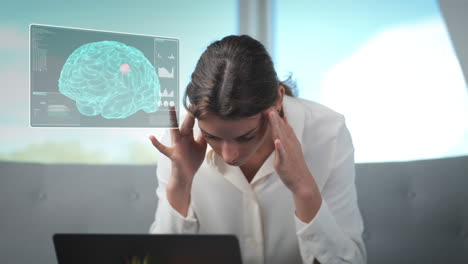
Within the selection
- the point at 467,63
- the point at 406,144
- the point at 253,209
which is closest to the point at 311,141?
the point at 253,209

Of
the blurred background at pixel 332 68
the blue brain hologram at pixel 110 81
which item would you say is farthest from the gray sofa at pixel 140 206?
the blue brain hologram at pixel 110 81

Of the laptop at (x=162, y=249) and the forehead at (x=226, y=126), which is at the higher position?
the forehead at (x=226, y=126)

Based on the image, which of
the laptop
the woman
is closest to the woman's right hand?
the woman

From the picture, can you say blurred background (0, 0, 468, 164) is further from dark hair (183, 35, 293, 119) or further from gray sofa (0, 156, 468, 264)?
dark hair (183, 35, 293, 119)

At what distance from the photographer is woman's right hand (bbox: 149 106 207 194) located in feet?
Result: 3.89

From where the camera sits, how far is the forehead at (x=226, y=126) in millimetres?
1009

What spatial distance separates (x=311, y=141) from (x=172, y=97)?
494 mm

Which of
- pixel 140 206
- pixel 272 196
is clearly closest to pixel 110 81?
pixel 140 206

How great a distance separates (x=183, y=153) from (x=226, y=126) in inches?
9.4

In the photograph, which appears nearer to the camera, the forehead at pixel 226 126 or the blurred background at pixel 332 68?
the forehead at pixel 226 126

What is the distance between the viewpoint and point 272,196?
51.2 inches

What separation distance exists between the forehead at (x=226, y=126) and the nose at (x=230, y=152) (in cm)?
2

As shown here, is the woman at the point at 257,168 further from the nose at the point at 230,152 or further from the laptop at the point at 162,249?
the laptop at the point at 162,249

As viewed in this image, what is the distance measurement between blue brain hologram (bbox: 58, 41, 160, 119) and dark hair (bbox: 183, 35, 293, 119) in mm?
396
